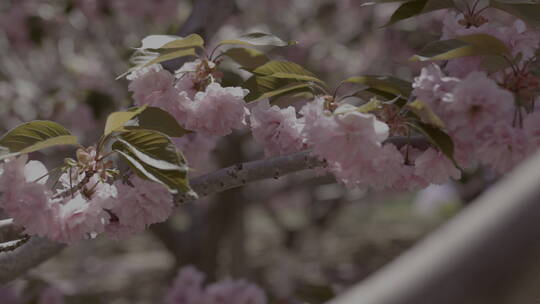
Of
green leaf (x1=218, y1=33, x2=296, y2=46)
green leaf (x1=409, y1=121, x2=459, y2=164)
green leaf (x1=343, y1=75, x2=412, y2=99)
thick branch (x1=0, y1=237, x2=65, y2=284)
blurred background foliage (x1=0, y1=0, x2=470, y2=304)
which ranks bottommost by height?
blurred background foliage (x1=0, y1=0, x2=470, y2=304)

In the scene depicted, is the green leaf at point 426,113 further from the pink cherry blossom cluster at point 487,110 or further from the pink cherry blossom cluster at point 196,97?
the pink cherry blossom cluster at point 196,97

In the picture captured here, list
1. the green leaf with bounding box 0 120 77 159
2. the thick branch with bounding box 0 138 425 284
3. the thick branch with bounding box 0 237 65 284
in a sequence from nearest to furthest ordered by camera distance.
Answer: the green leaf with bounding box 0 120 77 159 < the thick branch with bounding box 0 138 425 284 < the thick branch with bounding box 0 237 65 284

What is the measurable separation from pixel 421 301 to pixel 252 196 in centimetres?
406

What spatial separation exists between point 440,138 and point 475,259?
638mm

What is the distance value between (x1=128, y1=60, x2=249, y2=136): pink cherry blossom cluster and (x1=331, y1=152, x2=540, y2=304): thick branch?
2.74 feet

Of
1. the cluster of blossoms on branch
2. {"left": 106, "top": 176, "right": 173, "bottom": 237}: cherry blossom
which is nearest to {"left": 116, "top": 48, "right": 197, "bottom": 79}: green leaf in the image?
the cluster of blossoms on branch

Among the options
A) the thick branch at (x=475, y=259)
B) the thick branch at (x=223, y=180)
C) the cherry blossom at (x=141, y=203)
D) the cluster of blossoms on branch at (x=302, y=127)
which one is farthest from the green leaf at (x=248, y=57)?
the thick branch at (x=475, y=259)

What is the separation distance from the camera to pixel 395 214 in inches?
336

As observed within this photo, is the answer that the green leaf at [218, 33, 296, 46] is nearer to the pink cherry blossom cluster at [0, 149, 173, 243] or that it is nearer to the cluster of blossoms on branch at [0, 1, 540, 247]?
the cluster of blossoms on branch at [0, 1, 540, 247]

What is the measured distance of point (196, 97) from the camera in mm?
1250

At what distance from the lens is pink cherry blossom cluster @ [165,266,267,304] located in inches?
85.7

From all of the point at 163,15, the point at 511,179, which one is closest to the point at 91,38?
the point at 163,15

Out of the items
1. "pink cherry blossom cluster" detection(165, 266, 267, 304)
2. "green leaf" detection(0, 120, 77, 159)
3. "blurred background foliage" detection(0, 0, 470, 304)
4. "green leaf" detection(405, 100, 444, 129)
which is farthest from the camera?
"blurred background foliage" detection(0, 0, 470, 304)

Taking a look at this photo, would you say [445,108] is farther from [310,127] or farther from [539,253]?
[539,253]
